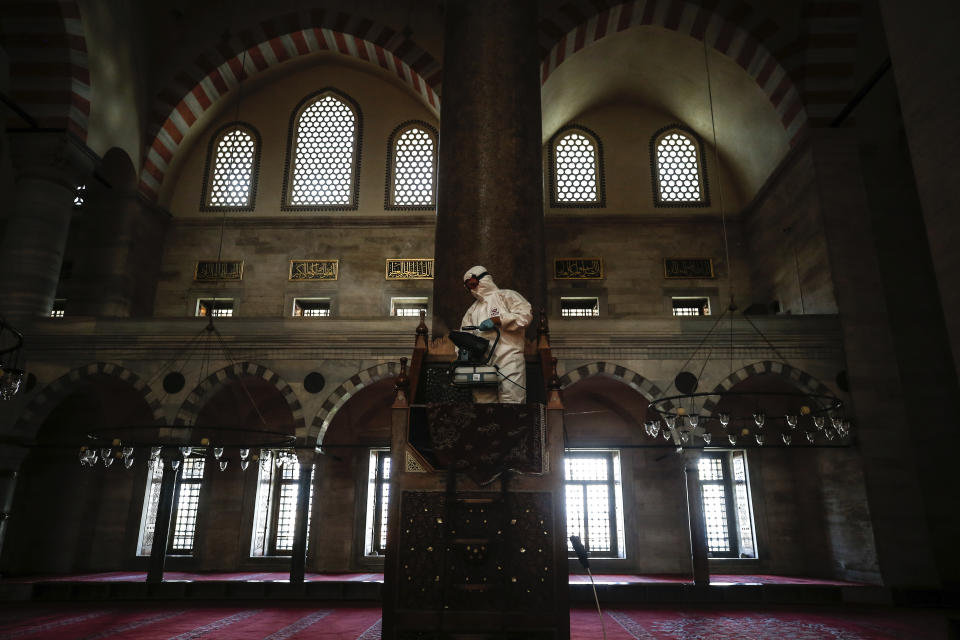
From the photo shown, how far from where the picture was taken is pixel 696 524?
890 cm

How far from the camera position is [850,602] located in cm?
816

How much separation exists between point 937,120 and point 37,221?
12279mm

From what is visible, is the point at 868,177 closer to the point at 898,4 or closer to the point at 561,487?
the point at 898,4

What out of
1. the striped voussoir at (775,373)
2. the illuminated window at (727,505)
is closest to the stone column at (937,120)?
the striped voussoir at (775,373)

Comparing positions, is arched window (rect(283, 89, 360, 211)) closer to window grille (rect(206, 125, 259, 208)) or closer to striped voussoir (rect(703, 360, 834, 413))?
window grille (rect(206, 125, 259, 208))

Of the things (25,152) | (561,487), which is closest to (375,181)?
(25,152)

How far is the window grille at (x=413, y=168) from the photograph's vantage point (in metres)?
13.6

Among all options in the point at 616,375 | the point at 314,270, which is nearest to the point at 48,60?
the point at 314,270

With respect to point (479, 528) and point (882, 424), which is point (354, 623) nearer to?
point (479, 528)

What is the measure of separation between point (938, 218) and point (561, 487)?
475cm

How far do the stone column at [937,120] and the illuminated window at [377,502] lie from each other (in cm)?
857

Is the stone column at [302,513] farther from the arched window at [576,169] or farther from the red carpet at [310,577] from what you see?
the arched window at [576,169]

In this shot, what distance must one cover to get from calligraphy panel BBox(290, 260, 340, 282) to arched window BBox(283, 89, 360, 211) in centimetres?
123

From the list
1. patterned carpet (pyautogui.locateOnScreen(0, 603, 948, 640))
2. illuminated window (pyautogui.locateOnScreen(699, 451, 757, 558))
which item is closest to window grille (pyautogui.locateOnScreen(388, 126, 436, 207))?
illuminated window (pyautogui.locateOnScreen(699, 451, 757, 558))
